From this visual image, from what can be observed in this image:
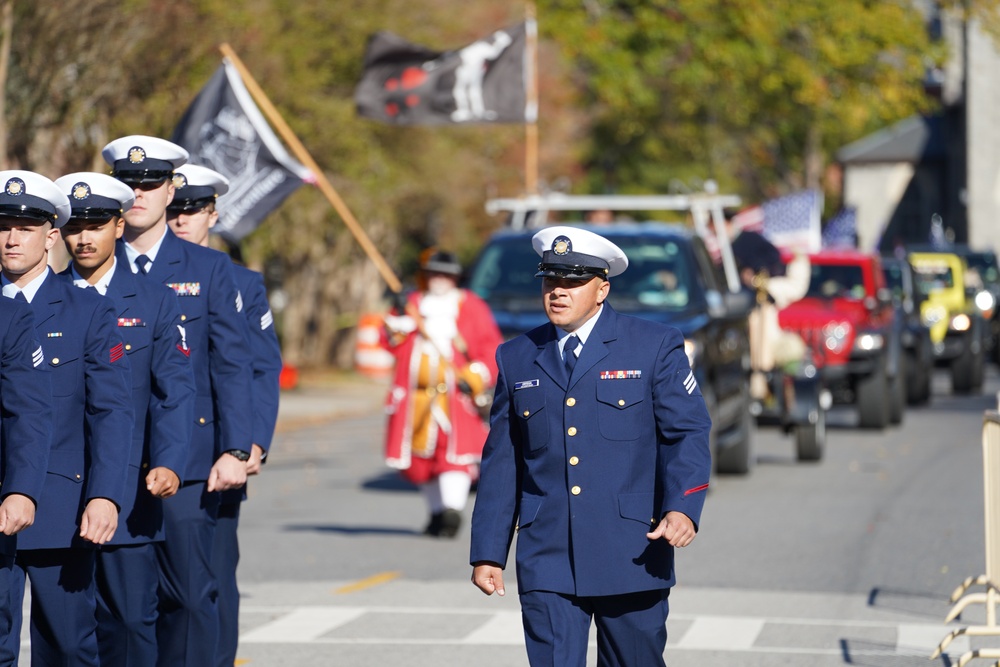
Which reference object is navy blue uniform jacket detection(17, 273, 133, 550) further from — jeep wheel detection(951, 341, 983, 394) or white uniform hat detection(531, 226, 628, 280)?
jeep wheel detection(951, 341, 983, 394)

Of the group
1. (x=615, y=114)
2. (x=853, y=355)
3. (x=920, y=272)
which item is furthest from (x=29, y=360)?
(x=615, y=114)

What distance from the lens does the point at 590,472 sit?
5555 millimetres

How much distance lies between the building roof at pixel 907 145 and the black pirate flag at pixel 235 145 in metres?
69.8

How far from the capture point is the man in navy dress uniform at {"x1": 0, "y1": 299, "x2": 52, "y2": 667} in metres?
5.44

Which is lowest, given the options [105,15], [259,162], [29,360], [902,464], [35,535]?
[902,464]

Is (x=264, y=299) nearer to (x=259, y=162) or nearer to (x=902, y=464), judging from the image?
(x=259, y=162)

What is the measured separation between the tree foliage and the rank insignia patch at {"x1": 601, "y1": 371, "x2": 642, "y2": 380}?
43.0ft

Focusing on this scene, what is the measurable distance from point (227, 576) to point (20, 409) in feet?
6.00

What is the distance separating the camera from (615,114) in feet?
183

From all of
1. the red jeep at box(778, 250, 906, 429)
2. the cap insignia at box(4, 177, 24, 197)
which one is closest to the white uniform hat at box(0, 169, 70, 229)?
the cap insignia at box(4, 177, 24, 197)

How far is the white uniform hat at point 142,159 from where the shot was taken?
678cm

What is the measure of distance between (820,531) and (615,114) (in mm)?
43767

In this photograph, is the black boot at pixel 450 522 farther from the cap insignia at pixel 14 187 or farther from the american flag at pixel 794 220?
the american flag at pixel 794 220

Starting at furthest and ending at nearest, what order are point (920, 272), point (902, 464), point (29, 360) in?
point (920, 272)
point (902, 464)
point (29, 360)
